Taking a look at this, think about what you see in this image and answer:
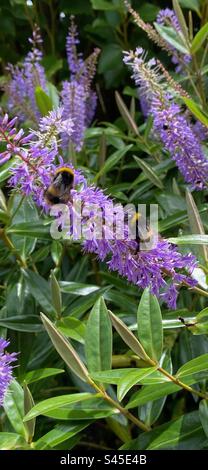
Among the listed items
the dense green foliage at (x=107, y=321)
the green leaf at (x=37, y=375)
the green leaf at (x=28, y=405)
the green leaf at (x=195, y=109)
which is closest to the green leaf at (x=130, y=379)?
the dense green foliage at (x=107, y=321)

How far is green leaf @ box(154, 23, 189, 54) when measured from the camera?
2189 mm

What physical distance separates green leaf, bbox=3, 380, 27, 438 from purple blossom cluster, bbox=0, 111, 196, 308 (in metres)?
0.40

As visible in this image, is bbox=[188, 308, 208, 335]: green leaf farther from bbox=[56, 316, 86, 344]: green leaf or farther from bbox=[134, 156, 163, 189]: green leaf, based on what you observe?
bbox=[134, 156, 163, 189]: green leaf

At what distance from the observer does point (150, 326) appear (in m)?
1.54

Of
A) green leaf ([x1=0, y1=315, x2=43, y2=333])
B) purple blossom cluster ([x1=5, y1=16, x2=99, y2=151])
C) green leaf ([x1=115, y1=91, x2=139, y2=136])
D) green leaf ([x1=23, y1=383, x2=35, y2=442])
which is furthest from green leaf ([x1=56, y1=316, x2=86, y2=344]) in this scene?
green leaf ([x1=115, y1=91, x2=139, y2=136])

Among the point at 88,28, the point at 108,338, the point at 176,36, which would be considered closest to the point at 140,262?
the point at 108,338

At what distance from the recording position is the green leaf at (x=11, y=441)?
1541 millimetres

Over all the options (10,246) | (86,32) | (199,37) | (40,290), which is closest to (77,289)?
(40,290)

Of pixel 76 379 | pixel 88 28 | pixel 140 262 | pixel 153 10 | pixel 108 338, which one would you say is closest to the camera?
pixel 140 262

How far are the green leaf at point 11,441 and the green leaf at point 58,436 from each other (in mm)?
33

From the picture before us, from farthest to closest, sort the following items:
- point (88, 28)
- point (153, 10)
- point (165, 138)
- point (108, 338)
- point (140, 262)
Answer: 1. point (88, 28)
2. point (153, 10)
3. point (165, 138)
4. point (108, 338)
5. point (140, 262)

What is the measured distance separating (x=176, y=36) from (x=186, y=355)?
0.94 m
